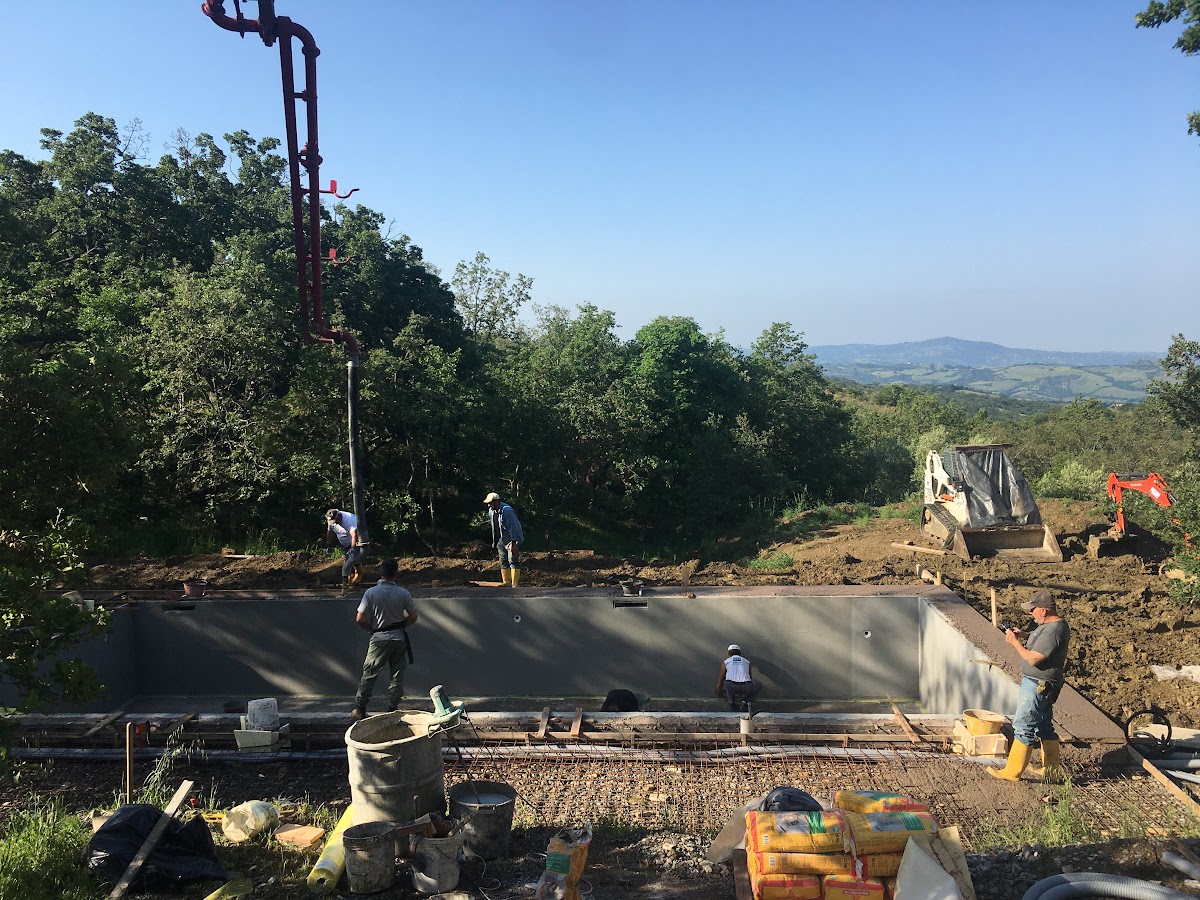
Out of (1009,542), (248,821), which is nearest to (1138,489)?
(1009,542)

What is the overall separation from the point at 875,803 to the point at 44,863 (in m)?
4.70

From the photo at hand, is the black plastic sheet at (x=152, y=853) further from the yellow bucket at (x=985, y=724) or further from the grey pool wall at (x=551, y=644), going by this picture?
the yellow bucket at (x=985, y=724)

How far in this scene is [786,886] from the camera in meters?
3.80

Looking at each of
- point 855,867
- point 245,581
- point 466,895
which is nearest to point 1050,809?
point 855,867

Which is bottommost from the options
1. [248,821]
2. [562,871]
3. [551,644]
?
[551,644]

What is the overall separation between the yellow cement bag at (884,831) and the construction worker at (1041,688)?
1963mm

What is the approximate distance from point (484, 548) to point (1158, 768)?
11.6 m

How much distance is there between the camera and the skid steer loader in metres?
12.6

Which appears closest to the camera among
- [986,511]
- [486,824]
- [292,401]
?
[486,824]

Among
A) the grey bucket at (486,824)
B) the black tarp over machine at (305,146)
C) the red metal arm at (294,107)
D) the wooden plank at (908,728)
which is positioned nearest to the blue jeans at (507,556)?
the black tarp over machine at (305,146)

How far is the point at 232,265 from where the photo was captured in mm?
16078

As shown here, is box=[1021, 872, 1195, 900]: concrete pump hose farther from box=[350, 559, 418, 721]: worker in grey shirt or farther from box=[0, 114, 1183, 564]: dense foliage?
box=[0, 114, 1183, 564]: dense foliage

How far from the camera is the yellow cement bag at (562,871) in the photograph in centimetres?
392

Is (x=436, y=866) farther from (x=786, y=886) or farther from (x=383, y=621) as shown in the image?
(x=383, y=621)
